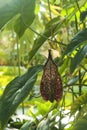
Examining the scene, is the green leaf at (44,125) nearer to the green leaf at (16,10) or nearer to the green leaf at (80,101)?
the green leaf at (80,101)

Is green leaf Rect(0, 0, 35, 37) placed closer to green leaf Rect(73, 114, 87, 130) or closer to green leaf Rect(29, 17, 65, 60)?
green leaf Rect(29, 17, 65, 60)

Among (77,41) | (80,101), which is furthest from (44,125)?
(77,41)

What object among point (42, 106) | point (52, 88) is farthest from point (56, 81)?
point (42, 106)

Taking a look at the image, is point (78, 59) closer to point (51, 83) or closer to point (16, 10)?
point (51, 83)

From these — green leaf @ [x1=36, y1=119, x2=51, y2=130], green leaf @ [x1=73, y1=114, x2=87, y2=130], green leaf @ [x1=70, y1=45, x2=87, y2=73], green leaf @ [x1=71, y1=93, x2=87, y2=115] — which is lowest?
green leaf @ [x1=36, y1=119, x2=51, y2=130]

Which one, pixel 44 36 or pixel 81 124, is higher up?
Answer: pixel 44 36

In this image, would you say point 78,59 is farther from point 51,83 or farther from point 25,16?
point 25,16

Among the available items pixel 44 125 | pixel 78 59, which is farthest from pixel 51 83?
pixel 44 125

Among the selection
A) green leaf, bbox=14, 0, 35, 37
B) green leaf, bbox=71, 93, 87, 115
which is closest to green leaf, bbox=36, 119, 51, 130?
green leaf, bbox=71, 93, 87, 115

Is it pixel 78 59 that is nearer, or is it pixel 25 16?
pixel 78 59

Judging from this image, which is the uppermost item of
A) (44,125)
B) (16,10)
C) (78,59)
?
(16,10)
